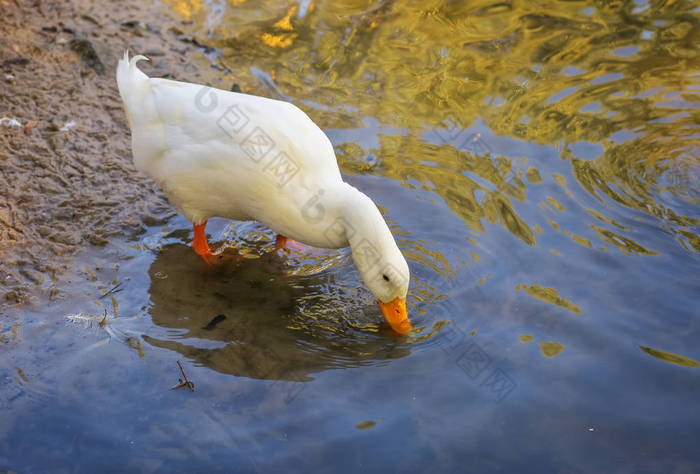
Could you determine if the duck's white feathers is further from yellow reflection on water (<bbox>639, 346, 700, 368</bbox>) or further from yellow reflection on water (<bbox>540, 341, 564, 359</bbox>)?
yellow reflection on water (<bbox>639, 346, 700, 368</bbox>)

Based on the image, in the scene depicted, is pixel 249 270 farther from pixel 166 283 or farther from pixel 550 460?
pixel 550 460

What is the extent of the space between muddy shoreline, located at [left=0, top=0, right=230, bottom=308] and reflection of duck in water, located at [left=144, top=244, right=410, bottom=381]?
0.65m

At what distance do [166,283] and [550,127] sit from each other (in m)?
3.40

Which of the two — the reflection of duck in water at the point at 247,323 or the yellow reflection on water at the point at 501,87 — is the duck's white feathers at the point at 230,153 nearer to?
the reflection of duck in water at the point at 247,323

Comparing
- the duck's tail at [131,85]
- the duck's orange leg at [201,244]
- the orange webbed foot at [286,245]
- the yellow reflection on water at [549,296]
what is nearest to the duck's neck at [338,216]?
the orange webbed foot at [286,245]

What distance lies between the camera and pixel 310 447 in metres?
3.25

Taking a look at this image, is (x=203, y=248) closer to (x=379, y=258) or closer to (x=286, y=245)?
(x=286, y=245)

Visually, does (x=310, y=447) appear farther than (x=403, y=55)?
No

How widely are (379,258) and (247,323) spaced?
0.91 m

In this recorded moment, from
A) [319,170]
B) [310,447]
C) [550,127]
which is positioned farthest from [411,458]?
[550,127]

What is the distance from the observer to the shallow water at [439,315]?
329cm

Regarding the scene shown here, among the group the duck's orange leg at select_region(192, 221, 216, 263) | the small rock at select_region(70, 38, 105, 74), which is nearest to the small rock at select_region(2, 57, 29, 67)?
the small rock at select_region(70, 38, 105, 74)

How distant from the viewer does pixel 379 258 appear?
381cm

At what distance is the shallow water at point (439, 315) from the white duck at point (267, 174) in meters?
0.43
